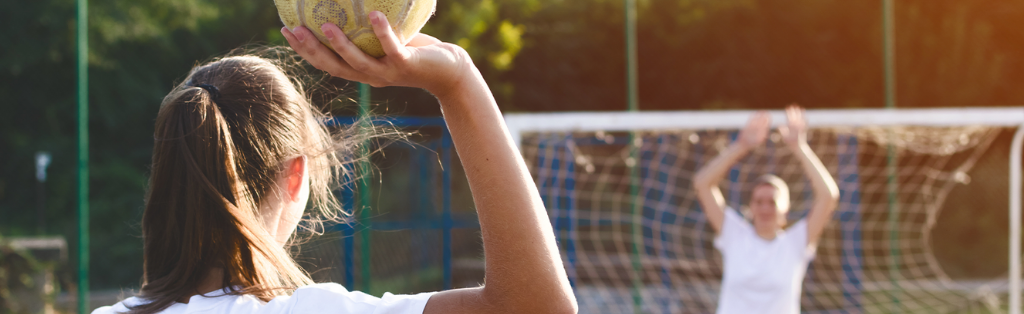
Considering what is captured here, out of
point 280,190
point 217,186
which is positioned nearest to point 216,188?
point 217,186

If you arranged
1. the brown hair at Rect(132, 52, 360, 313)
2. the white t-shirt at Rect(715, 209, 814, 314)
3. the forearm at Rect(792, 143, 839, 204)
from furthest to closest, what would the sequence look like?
the forearm at Rect(792, 143, 839, 204), the white t-shirt at Rect(715, 209, 814, 314), the brown hair at Rect(132, 52, 360, 313)

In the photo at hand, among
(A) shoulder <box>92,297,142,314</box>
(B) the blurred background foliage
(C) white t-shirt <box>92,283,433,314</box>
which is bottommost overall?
(A) shoulder <box>92,297,142,314</box>

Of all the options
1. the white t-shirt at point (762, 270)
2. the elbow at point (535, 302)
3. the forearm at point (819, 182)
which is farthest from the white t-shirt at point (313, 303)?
the forearm at point (819, 182)

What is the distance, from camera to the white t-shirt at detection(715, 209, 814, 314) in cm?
336

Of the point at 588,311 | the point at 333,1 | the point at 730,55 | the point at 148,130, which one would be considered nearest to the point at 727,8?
the point at 730,55

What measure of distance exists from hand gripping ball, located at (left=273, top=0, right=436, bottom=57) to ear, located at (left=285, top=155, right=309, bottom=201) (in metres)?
0.22

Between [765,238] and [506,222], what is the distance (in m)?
3.06

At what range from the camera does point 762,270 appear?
3.41m

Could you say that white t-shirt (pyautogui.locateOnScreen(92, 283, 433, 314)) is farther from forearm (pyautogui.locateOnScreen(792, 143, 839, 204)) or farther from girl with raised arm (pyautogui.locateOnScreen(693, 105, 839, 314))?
forearm (pyautogui.locateOnScreen(792, 143, 839, 204))

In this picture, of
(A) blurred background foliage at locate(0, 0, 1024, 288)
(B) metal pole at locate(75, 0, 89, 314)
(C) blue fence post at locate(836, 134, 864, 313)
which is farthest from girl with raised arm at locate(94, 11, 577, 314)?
(C) blue fence post at locate(836, 134, 864, 313)

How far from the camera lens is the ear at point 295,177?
3.61 feet

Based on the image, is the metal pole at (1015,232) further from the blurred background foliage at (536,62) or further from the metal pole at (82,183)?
the metal pole at (82,183)

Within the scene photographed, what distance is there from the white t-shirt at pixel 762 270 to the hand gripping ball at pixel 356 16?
2.78 meters

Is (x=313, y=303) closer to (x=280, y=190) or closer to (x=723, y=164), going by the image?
(x=280, y=190)
